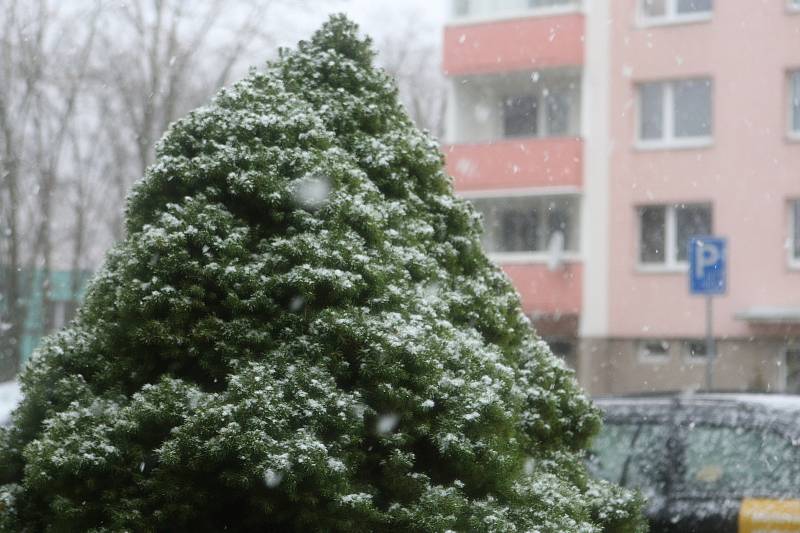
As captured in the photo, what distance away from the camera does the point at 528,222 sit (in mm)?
27641

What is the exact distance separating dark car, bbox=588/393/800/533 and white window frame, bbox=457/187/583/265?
1987 cm

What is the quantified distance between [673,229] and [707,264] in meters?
11.7

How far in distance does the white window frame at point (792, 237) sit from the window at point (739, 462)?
1947 centimetres

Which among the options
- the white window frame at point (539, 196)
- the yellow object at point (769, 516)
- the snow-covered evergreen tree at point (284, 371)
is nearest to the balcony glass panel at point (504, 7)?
the white window frame at point (539, 196)

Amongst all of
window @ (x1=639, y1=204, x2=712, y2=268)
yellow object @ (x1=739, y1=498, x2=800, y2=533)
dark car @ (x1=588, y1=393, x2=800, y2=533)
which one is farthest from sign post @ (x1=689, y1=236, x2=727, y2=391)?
window @ (x1=639, y1=204, x2=712, y2=268)

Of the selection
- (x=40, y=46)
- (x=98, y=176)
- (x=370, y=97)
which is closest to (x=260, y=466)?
(x=370, y=97)

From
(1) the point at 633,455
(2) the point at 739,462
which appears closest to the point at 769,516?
(2) the point at 739,462

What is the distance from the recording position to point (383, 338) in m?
3.36

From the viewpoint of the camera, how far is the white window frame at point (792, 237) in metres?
24.5

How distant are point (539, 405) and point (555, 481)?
0.38 metres

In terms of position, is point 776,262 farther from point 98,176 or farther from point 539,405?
point 539,405

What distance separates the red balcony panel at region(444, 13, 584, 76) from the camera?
26.5m

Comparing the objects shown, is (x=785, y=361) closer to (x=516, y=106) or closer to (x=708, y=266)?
(x=516, y=106)

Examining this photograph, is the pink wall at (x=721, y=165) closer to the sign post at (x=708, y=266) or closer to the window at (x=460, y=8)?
the window at (x=460, y=8)
